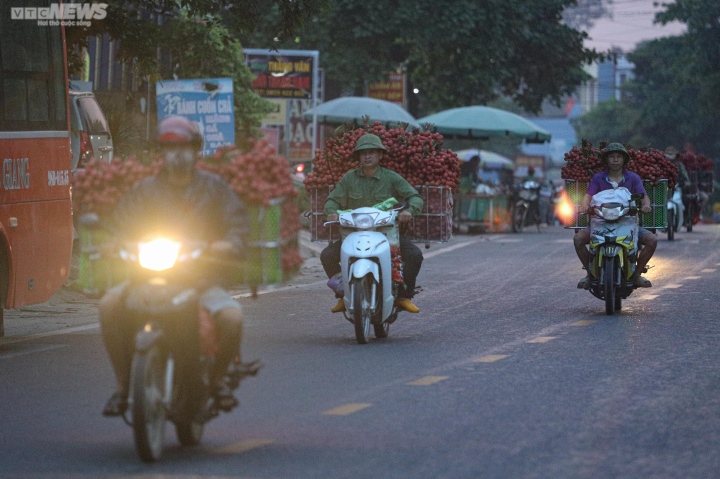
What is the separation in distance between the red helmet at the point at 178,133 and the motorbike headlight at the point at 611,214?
773 cm

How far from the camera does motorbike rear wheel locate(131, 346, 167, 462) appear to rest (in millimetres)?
6734

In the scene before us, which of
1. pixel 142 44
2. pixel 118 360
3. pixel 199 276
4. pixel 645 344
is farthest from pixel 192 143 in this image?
pixel 142 44

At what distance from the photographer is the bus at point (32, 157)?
1212cm

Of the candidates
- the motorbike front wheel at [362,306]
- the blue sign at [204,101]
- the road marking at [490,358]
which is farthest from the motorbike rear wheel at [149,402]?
the blue sign at [204,101]

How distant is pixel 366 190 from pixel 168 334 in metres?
5.74

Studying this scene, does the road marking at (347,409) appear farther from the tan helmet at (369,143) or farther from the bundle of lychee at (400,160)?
the bundle of lychee at (400,160)

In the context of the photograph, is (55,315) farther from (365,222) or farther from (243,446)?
(243,446)

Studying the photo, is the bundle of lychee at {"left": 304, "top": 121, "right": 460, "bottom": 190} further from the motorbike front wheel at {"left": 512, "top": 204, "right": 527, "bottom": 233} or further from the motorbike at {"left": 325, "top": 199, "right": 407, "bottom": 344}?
the motorbike front wheel at {"left": 512, "top": 204, "right": 527, "bottom": 233}

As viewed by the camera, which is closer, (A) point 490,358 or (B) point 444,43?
(A) point 490,358

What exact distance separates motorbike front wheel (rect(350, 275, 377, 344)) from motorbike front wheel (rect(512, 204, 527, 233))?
24681 millimetres

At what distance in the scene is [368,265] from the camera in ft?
38.5

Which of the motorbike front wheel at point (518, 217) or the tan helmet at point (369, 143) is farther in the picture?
the motorbike front wheel at point (518, 217)

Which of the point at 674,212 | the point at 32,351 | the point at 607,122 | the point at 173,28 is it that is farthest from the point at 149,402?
the point at 607,122

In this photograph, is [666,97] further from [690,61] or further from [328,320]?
[328,320]
